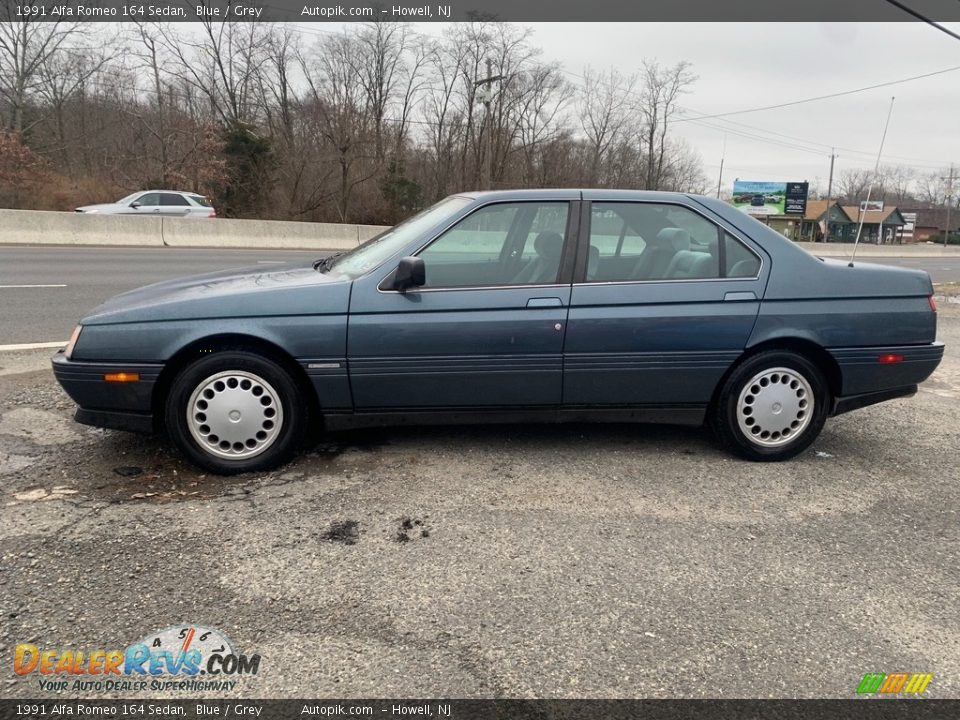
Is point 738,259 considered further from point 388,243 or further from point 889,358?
point 388,243

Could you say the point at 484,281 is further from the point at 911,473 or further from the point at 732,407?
the point at 911,473

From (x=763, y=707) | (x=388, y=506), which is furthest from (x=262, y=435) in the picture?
(x=763, y=707)

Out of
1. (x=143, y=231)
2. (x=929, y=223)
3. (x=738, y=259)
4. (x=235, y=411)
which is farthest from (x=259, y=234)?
(x=929, y=223)

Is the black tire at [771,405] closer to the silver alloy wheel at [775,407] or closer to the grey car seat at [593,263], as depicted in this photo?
the silver alloy wheel at [775,407]

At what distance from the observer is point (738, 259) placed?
3787mm

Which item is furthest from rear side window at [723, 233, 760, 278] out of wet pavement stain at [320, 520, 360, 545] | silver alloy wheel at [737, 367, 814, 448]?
wet pavement stain at [320, 520, 360, 545]

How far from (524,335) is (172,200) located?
21283 millimetres

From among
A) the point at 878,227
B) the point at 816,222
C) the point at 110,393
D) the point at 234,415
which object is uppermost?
the point at 816,222

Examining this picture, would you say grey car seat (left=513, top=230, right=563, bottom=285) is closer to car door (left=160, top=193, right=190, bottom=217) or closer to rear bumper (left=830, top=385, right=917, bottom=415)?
rear bumper (left=830, top=385, right=917, bottom=415)

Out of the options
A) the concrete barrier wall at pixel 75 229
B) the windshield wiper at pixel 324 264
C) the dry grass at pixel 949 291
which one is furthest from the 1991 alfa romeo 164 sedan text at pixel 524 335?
the concrete barrier wall at pixel 75 229

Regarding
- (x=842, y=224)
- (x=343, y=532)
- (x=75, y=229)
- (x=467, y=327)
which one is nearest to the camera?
(x=343, y=532)

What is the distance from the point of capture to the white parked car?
66.5 ft

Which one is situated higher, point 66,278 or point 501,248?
point 501,248

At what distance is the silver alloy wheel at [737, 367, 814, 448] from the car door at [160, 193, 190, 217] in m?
21.3
